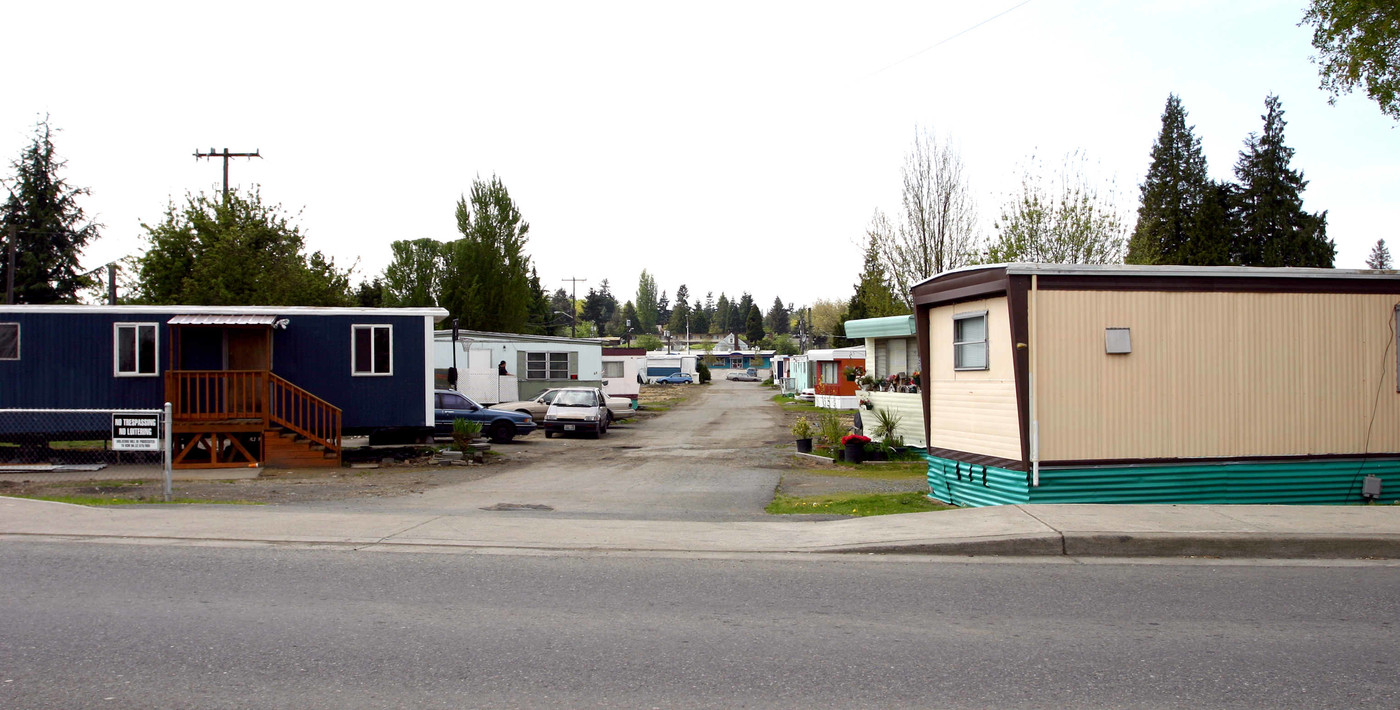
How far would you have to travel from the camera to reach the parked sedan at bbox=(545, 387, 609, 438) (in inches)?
1096

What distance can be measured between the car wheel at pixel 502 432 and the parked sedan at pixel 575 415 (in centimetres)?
237

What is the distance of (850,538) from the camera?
926cm

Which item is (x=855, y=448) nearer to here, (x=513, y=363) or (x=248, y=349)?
(x=248, y=349)

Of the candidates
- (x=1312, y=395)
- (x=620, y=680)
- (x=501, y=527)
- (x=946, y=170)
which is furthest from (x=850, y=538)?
(x=946, y=170)

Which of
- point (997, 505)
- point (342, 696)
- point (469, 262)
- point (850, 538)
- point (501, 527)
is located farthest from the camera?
point (469, 262)

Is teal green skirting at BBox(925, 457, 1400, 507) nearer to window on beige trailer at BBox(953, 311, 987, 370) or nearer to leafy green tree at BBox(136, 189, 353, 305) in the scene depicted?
window on beige trailer at BBox(953, 311, 987, 370)

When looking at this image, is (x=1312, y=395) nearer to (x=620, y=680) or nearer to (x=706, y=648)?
(x=706, y=648)

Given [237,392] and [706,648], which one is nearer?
[706,648]

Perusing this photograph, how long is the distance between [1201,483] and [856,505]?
13.6ft

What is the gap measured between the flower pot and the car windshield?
11.0m

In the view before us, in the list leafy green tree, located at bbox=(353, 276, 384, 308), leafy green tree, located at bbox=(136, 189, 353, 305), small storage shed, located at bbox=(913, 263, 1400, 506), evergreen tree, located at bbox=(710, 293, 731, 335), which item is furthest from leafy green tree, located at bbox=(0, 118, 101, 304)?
evergreen tree, located at bbox=(710, 293, 731, 335)

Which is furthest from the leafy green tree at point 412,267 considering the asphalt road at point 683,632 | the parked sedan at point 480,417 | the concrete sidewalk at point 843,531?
the asphalt road at point 683,632

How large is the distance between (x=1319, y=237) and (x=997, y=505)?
1778 inches

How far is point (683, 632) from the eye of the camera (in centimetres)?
605
